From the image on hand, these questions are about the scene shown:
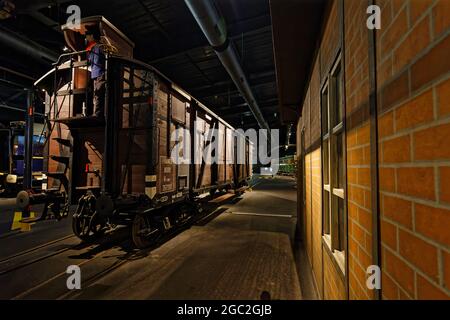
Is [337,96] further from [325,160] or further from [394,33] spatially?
[394,33]

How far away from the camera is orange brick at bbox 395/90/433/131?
0.82 meters

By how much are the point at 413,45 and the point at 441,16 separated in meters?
0.16

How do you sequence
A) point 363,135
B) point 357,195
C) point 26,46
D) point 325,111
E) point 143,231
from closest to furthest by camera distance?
point 363,135
point 357,195
point 325,111
point 143,231
point 26,46

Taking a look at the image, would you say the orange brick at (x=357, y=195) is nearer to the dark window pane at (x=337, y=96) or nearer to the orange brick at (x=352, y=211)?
the orange brick at (x=352, y=211)

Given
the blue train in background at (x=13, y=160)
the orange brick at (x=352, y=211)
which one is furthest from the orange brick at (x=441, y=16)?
→ the blue train in background at (x=13, y=160)

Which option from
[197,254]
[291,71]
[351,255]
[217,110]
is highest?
[217,110]

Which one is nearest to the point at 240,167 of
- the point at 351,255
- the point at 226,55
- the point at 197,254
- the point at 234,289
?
the point at 226,55

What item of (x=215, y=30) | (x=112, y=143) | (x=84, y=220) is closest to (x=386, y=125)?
(x=112, y=143)

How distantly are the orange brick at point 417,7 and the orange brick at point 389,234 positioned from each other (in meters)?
0.90

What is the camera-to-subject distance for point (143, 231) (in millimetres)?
5184

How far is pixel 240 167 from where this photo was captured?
1423cm

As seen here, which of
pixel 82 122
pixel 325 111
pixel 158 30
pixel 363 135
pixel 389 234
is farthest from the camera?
pixel 158 30

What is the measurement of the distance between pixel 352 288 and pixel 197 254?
152 inches

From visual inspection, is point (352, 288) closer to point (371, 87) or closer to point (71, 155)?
point (371, 87)
